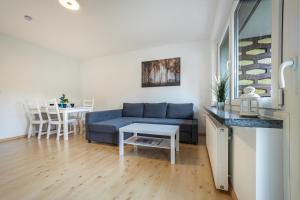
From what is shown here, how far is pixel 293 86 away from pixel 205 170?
150cm

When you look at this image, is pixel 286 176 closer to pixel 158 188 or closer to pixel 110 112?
pixel 158 188

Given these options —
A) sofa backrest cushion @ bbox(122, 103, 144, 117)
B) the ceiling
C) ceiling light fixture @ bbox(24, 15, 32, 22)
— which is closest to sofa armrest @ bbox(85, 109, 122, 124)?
sofa backrest cushion @ bbox(122, 103, 144, 117)

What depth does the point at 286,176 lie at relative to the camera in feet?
2.60

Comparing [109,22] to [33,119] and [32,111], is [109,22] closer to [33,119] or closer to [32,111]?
[32,111]

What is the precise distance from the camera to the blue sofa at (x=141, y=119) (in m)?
2.84

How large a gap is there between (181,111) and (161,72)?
1.20m

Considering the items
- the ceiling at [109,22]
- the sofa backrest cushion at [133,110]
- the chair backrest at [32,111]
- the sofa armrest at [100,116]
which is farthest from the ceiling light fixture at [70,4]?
the sofa backrest cushion at [133,110]

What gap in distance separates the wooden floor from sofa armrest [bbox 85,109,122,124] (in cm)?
60

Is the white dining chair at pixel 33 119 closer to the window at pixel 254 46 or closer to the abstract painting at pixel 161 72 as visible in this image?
the abstract painting at pixel 161 72

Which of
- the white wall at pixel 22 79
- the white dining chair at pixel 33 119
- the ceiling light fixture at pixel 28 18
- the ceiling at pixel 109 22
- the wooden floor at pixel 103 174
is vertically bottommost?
the wooden floor at pixel 103 174

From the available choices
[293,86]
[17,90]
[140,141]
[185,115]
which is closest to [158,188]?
[140,141]

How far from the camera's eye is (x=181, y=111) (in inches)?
135

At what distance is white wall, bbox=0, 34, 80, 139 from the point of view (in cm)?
327

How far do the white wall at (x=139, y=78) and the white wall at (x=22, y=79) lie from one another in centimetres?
100
